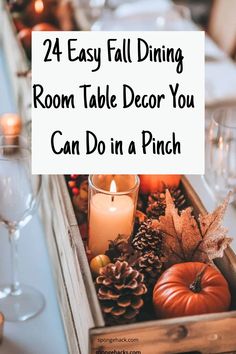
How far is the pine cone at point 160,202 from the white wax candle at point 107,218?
52 millimetres

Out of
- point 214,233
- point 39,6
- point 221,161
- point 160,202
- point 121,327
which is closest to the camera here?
point 121,327

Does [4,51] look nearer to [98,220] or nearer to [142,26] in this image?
[142,26]

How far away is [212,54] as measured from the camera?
5.68 feet

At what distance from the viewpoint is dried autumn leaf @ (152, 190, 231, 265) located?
78 centimetres

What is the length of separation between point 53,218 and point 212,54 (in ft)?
3.03

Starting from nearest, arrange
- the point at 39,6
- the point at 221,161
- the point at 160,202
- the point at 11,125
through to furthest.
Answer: the point at 160,202 → the point at 221,161 → the point at 11,125 → the point at 39,6

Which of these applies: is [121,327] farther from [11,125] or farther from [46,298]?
[11,125]

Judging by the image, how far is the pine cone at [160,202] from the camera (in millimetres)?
883

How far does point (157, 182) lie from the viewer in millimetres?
952

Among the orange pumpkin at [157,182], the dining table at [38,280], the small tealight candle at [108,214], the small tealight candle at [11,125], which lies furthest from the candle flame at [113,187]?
the small tealight candle at [11,125]

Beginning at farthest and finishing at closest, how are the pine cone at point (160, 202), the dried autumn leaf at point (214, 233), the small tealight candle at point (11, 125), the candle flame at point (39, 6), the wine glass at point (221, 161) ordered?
1. the candle flame at point (39, 6)
2. the small tealight candle at point (11, 125)
3. the wine glass at point (221, 161)
4. the pine cone at point (160, 202)
5. the dried autumn leaf at point (214, 233)

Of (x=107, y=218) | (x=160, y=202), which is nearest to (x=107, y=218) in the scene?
(x=107, y=218)

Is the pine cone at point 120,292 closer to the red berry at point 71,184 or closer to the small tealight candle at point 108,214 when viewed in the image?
the small tealight candle at point 108,214

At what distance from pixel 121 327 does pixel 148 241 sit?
173 millimetres
